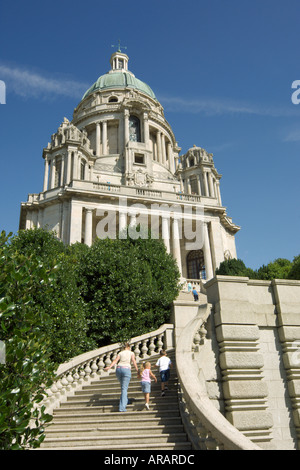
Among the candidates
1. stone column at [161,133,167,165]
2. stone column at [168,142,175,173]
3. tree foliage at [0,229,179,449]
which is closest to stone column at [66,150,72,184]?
stone column at [161,133,167,165]

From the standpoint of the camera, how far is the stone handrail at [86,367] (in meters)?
11.4

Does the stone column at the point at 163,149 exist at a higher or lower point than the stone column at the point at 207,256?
higher

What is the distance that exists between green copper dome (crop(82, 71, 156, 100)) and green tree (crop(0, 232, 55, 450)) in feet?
206

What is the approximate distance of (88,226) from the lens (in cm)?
3712

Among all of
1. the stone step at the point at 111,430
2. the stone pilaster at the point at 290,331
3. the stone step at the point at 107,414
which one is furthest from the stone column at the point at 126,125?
the stone step at the point at 111,430

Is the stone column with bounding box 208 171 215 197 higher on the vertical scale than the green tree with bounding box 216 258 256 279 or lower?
higher

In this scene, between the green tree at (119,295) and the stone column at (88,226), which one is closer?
the green tree at (119,295)

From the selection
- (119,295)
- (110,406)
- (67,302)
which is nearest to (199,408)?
(110,406)

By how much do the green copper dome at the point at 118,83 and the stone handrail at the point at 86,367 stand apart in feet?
188

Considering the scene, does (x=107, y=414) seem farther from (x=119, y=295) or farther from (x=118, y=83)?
(x=118, y=83)

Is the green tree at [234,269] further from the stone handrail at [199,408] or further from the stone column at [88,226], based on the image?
the stone handrail at [199,408]

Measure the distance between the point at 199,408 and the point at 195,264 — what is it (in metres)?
39.3

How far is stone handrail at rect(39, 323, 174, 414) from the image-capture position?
37.4ft

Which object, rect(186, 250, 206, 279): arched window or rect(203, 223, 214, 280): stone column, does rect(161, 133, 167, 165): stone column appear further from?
rect(203, 223, 214, 280): stone column
